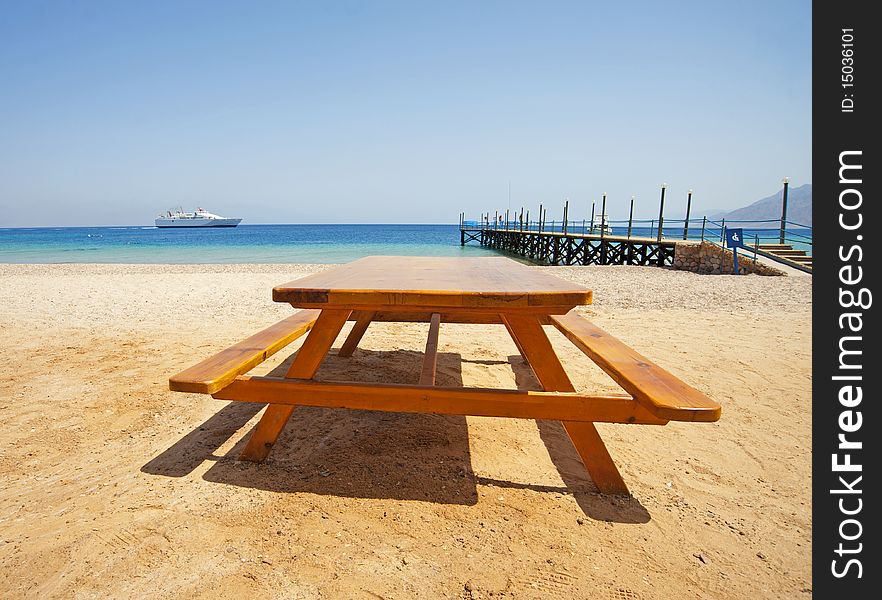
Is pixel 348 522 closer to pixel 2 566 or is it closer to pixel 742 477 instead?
pixel 2 566

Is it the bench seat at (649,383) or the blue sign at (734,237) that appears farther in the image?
the blue sign at (734,237)

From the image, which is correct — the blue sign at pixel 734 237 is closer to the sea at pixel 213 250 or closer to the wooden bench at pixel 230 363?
the wooden bench at pixel 230 363

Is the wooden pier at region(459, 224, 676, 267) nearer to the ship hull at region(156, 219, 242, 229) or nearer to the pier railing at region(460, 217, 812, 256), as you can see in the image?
the pier railing at region(460, 217, 812, 256)

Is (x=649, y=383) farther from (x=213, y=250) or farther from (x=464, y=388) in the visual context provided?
(x=213, y=250)

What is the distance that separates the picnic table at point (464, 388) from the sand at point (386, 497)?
0.29 meters

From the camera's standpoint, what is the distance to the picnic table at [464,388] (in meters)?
1.68

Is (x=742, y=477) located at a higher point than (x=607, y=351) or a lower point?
lower

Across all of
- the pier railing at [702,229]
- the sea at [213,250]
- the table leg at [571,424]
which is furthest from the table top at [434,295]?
the sea at [213,250]

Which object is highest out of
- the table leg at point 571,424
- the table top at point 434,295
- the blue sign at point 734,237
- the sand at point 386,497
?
→ the blue sign at point 734,237

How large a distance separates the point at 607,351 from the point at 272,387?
154cm

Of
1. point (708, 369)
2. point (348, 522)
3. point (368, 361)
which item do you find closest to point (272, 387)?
point (348, 522)

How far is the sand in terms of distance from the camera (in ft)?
5.01

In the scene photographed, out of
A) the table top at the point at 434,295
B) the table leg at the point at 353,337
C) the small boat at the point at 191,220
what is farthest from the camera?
the small boat at the point at 191,220
